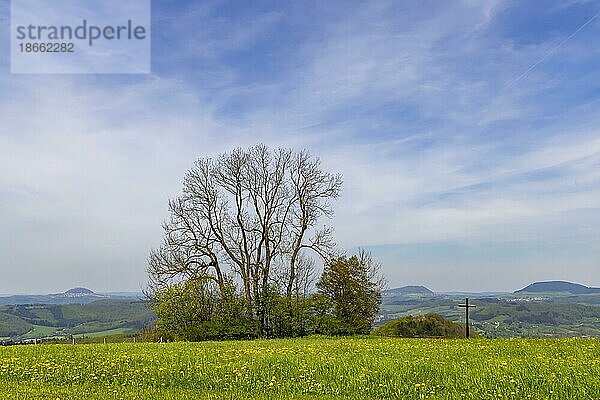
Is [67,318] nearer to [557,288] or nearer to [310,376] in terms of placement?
[310,376]

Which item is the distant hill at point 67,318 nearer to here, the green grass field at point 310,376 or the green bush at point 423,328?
the green bush at point 423,328

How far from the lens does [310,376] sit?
1318 cm

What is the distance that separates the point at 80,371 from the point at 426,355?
9.52 meters

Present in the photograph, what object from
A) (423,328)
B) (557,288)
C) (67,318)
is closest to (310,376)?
(423,328)

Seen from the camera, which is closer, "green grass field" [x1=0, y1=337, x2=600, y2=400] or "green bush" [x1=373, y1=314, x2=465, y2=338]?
"green grass field" [x1=0, y1=337, x2=600, y2=400]

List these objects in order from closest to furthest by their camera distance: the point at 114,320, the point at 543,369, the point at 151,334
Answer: the point at 543,369
the point at 151,334
the point at 114,320

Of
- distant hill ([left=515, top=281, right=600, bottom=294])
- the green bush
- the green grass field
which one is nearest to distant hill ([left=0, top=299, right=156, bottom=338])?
the green bush

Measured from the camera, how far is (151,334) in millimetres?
38969

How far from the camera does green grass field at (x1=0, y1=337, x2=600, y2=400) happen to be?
11.4 meters

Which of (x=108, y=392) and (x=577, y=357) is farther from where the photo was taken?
(x=577, y=357)

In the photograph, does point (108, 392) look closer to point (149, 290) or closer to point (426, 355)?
point (426, 355)

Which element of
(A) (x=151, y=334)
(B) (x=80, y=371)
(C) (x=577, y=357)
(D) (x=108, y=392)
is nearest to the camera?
(D) (x=108, y=392)

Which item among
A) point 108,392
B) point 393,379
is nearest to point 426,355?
point 393,379

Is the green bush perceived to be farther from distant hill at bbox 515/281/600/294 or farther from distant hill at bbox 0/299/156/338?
distant hill at bbox 515/281/600/294
